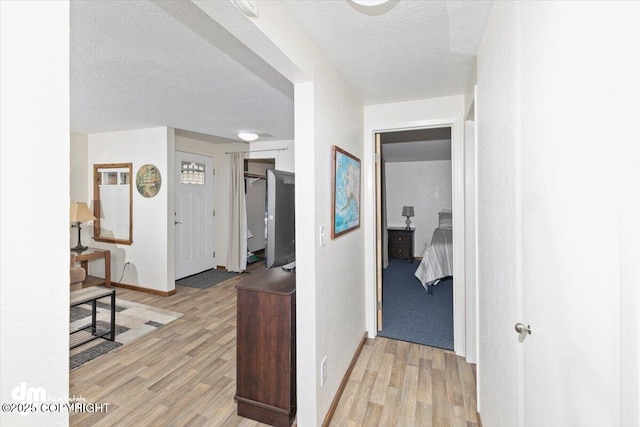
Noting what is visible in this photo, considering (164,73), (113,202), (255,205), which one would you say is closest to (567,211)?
(164,73)

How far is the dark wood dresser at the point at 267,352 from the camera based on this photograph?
1780mm

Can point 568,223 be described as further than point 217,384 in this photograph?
No

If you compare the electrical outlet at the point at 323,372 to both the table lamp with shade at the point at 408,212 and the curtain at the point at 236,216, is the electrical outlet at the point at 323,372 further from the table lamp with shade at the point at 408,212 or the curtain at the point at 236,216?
the table lamp with shade at the point at 408,212

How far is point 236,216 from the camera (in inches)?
207

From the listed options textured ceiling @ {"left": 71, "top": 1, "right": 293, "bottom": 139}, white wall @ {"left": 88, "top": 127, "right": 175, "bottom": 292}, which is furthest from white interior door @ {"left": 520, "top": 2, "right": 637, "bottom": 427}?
white wall @ {"left": 88, "top": 127, "right": 175, "bottom": 292}

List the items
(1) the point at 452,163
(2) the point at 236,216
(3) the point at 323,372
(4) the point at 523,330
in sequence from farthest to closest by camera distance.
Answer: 1. (2) the point at 236,216
2. (1) the point at 452,163
3. (3) the point at 323,372
4. (4) the point at 523,330

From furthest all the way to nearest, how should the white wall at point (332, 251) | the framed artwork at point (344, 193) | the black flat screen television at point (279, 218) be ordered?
the framed artwork at point (344, 193) → the black flat screen television at point (279, 218) → the white wall at point (332, 251)

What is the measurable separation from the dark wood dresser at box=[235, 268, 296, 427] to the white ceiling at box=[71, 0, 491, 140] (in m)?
1.51

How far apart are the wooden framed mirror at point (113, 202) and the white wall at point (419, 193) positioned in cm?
528

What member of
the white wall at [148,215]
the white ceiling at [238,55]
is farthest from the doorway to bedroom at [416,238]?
the white wall at [148,215]

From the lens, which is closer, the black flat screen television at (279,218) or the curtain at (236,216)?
the black flat screen television at (279,218)

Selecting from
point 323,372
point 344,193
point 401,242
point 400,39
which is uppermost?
point 400,39

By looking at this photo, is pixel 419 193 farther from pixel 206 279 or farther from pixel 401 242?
pixel 206 279

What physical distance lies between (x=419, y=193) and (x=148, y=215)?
5.49 m
